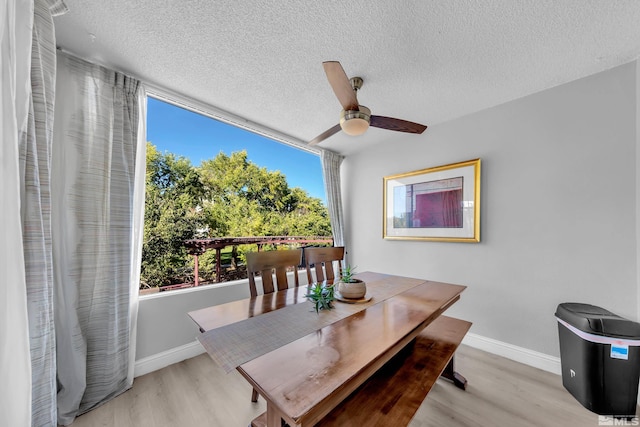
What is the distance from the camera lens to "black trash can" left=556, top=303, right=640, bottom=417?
1.45 metres

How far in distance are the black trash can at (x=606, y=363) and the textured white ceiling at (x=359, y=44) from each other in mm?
1826

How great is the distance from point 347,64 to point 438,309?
1.80 metres

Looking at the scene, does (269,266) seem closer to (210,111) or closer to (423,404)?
(423,404)

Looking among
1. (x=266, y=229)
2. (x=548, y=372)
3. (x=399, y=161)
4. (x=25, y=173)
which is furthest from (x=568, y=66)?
(x=25, y=173)

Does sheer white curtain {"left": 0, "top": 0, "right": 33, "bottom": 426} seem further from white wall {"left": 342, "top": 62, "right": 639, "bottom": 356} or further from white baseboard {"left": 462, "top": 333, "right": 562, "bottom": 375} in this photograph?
white baseboard {"left": 462, "top": 333, "right": 562, "bottom": 375}

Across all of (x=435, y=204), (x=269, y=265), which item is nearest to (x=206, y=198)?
(x=269, y=265)

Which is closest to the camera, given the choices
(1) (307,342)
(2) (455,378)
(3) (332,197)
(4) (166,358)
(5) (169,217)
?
(1) (307,342)

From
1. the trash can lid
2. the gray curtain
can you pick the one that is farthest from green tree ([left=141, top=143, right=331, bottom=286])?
the trash can lid

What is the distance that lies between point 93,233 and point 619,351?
3.53m

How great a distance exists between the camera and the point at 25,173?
47.2 inches

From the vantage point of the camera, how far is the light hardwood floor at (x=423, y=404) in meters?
1.46

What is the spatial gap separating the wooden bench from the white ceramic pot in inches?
16.7

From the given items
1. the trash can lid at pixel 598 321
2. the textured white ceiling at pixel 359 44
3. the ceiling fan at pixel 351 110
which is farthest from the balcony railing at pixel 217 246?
the trash can lid at pixel 598 321

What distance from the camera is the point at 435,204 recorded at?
2.70m
